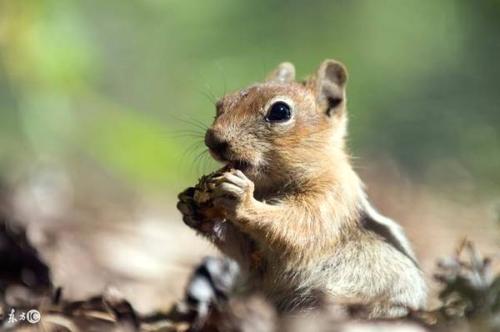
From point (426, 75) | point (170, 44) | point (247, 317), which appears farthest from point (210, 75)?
point (247, 317)

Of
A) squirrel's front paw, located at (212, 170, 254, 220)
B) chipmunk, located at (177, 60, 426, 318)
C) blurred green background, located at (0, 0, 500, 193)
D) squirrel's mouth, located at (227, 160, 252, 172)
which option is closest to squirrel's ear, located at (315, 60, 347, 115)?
chipmunk, located at (177, 60, 426, 318)

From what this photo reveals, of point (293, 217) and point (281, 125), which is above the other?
point (281, 125)

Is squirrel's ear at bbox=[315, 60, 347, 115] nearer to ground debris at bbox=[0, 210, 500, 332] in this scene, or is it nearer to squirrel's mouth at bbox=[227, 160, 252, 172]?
squirrel's mouth at bbox=[227, 160, 252, 172]

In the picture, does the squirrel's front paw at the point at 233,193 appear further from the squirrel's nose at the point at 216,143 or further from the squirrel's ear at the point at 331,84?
the squirrel's ear at the point at 331,84

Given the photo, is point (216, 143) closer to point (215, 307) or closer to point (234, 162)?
point (234, 162)

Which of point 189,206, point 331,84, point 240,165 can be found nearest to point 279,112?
point 240,165

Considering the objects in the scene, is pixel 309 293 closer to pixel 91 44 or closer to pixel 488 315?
pixel 488 315
